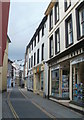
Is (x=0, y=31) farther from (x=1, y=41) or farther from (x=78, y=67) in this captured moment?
(x=78, y=67)

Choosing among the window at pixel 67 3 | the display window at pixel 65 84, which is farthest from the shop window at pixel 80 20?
the display window at pixel 65 84

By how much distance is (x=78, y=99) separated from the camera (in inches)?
502

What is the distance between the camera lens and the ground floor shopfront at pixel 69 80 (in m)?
12.8

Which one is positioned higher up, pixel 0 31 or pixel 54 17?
pixel 54 17

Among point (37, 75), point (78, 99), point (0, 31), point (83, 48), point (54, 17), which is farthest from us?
point (37, 75)

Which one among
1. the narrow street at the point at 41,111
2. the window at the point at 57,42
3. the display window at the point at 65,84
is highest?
the window at the point at 57,42

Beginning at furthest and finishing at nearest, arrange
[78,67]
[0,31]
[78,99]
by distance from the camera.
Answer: [78,67], [78,99], [0,31]

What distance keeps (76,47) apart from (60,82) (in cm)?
507

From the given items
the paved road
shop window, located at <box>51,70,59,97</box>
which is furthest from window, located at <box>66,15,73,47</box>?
the paved road

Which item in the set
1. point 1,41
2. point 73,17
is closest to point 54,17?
point 73,17

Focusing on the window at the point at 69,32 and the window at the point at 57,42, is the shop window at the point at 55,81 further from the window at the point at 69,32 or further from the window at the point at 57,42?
the window at the point at 69,32

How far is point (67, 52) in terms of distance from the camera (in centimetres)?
1477

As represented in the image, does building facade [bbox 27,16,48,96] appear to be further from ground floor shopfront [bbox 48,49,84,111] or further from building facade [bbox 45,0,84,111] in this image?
ground floor shopfront [bbox 48,49,84,111]

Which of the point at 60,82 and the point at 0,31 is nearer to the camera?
the point at 0,31
